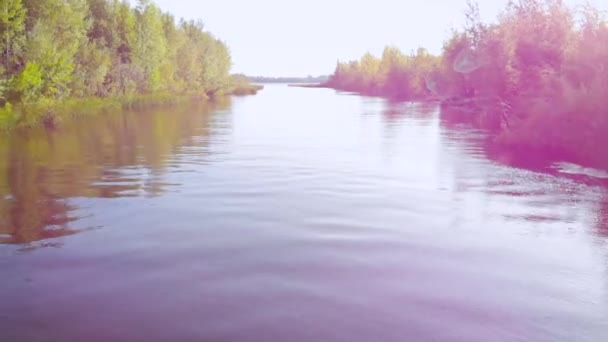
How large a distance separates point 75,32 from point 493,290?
162ft

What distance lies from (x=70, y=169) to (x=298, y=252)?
15.1m

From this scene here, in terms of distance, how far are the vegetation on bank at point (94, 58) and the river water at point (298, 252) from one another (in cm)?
1647

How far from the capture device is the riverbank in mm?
38562

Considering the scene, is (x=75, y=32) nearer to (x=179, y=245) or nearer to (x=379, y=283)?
(x=179, y=245)

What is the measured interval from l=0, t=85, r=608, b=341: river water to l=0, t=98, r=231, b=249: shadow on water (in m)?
0.11

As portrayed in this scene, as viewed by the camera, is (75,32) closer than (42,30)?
No

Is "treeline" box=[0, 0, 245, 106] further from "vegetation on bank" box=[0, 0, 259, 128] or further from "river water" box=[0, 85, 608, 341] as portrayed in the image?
"river water" box=[0, 85, 608, 341]

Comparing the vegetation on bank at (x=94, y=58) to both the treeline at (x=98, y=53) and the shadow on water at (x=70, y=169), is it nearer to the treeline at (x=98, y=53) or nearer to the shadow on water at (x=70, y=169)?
the treeline at (x=98, y=53)

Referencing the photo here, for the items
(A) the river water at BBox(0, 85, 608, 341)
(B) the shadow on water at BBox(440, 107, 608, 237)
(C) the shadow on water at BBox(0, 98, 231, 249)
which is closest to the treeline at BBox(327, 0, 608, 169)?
(B) the shadow on water at BBox(440, 107, 608, 237)

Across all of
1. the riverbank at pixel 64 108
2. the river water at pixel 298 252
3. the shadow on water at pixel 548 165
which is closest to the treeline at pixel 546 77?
the shadow on water at pixel 548 165

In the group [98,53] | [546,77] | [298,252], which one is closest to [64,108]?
[98,53]

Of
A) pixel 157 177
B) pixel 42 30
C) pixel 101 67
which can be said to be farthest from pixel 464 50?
pixel 157 177

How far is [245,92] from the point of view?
139125 mm

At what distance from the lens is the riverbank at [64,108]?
127 ft
